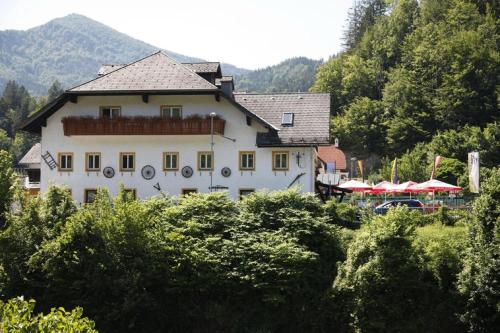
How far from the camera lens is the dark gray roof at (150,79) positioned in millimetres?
40156

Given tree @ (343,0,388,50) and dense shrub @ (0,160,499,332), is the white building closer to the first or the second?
dense shrub @ (0,160,499,332)

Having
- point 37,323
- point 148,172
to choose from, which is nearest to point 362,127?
point 148,172

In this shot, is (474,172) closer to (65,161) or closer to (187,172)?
(187,172)

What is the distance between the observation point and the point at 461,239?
98.8 ft

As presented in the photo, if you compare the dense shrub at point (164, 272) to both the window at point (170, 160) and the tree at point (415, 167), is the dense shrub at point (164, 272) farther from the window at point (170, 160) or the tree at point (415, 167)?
the tree at point (415, 167)

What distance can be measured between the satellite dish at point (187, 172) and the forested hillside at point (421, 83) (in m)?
39.9

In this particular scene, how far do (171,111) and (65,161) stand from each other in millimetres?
6626

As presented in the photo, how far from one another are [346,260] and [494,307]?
602 cm

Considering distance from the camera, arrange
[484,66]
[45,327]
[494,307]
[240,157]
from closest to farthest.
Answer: [45,327], [494,307], [240,157], [484,66]

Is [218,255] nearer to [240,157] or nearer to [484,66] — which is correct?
[240,157]

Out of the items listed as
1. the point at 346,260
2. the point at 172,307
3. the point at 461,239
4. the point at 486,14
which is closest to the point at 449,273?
the point at 461,239

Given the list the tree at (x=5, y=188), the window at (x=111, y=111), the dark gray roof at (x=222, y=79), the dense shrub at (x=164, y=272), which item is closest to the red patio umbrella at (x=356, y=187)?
the dark gray roof at (x=222, y=79)

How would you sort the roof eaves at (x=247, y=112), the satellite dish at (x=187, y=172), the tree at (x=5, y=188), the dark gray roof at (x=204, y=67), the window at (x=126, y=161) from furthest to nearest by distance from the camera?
the dark gray roof at (x=204, y=67)
the window at (x=126, y=161)
the satellite dish at (x=187, y=172)
the roof eaves at (x=247, y=112)
the tree at (x=5, y=188)

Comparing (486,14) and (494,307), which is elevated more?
(486,14)
